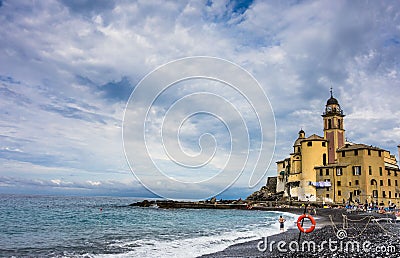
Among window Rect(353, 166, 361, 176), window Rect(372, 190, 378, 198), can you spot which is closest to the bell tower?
window Rect(353, 166, 361, 176)

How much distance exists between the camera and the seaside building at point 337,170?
62.1 metres

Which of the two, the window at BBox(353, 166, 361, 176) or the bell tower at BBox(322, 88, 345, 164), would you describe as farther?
the bell tower at BBox(322, 88, 345, 164)

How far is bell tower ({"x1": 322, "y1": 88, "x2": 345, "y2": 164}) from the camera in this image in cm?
6862

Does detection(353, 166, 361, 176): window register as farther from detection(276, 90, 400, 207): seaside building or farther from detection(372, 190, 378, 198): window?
detection(372, 190, 378, 198): window

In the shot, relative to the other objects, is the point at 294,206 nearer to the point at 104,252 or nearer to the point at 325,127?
the point at 325,127

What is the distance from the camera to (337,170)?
6575 cm

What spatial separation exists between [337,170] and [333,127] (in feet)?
29.1
